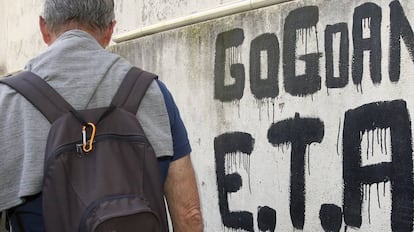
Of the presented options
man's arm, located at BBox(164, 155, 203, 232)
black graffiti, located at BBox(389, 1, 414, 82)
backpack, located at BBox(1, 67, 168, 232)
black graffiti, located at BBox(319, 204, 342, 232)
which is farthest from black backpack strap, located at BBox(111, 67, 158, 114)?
black graffiti, located at BBox(319, 204, 342, 232)

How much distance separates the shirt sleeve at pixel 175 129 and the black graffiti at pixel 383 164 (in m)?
1.27

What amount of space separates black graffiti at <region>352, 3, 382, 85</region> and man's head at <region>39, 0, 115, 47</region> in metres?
1.51

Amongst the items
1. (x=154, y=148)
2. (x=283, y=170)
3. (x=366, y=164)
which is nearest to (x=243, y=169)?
(x=283, y=170)

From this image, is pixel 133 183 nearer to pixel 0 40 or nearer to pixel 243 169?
pixel 243 169

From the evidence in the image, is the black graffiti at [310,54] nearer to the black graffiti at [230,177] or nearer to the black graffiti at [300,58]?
the black graffiti at [300,58]

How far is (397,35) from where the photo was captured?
2799mm

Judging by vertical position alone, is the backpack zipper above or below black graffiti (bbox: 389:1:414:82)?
below

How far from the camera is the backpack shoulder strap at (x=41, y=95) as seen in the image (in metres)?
1.74

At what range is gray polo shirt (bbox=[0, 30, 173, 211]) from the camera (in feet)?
5.65

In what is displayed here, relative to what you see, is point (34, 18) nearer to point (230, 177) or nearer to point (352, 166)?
point (230, 177)

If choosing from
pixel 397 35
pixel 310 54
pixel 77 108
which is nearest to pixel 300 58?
pixel 310 54

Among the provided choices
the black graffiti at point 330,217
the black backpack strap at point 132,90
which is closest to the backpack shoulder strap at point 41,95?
the black backpack strap at point 132,90

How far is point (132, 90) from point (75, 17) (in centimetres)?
31

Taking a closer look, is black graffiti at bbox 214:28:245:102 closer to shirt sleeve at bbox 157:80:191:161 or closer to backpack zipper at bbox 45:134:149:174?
shirt sleeve at bbox 157:80:191:161
